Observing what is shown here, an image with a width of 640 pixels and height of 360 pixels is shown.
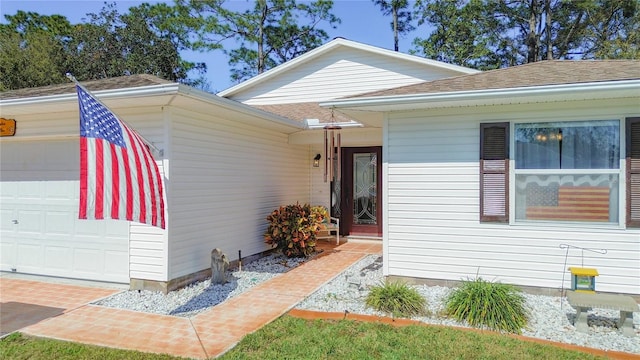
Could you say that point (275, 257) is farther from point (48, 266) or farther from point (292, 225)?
point (48, 266)

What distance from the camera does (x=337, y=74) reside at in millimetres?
11438

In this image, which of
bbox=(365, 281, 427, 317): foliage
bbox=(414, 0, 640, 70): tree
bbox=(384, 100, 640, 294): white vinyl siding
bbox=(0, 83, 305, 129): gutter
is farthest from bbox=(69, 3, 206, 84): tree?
bbox=(365, 281, 427, 317): foliage

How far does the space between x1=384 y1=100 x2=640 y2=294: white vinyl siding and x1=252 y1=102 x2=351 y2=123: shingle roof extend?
3.04 m

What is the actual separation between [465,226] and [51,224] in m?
6.93

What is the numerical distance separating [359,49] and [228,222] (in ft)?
21.5

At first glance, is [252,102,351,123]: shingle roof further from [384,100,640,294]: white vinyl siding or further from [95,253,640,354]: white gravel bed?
[95,253,640,354]: white gravel bed

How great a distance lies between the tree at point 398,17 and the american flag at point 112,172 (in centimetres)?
2077

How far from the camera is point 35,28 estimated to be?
80.7ft

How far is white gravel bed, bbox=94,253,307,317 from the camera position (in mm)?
5344

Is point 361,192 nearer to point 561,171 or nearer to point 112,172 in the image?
point 561,171

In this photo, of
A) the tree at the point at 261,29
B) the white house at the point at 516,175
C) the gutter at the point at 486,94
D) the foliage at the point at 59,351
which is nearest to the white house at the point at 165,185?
the foliage at the point at 59,351

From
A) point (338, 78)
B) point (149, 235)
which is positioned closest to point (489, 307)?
point (149, 235)

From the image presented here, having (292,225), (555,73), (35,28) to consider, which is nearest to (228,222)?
(292,225)

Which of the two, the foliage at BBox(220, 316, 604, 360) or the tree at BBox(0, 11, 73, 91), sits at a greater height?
the tree at BBox(0, 11, 73, 91)
